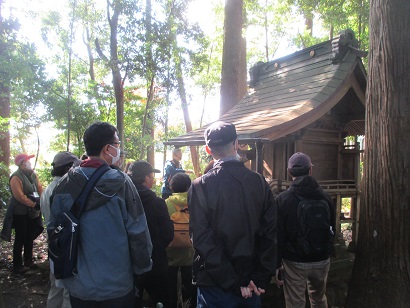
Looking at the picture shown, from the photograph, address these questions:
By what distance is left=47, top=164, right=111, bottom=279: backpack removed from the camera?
1.97 meters

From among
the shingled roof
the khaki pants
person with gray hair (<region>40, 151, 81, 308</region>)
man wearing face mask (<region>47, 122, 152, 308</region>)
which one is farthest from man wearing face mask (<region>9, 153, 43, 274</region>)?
the khaki pants

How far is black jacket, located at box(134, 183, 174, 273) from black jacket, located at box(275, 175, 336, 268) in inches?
47.2

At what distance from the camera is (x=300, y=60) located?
6.91 meters

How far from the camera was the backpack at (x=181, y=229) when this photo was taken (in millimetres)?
3617

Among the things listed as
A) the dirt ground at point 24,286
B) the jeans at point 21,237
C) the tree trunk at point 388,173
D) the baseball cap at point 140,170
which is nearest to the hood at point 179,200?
the baseball cap at point 140,170

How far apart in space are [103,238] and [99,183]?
1.20ft

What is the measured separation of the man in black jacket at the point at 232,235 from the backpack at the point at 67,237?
0.73 metres

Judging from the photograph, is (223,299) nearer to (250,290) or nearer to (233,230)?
(250,290)

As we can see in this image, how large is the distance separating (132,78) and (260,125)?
21.6 feet

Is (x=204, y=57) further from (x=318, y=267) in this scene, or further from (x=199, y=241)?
(x=199, y=241)

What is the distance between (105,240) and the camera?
202cm

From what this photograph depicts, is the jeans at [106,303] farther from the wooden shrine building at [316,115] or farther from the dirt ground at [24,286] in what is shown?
the wooden shrine building at [316,115]

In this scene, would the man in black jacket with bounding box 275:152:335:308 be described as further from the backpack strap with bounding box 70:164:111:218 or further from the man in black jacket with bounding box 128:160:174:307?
the backpack strap with bounding box 70:164:111:218

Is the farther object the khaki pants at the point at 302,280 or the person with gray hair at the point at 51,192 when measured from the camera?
the khaki pants at the point at 302,280
